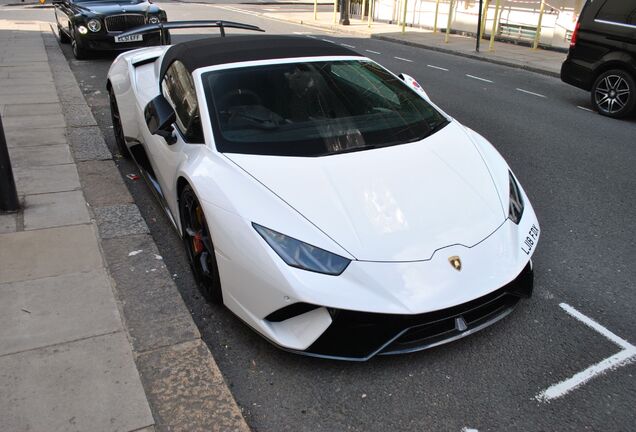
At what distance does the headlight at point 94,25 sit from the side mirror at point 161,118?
887 centimetres

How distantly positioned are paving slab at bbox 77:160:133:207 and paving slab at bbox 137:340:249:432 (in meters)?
2.26

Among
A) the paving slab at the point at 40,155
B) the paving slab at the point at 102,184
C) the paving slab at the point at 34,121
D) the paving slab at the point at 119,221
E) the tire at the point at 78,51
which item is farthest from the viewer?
the tire at the point at 78,51

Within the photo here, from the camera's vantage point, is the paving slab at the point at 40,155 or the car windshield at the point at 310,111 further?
the paving slab at the point at 40,155

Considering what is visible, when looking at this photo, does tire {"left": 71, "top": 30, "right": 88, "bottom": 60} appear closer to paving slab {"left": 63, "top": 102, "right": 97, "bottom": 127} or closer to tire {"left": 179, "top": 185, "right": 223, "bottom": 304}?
paving slab {"left": 63, "top": 102, "right": 97, "bottom": 127}

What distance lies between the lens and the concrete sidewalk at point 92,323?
245 centimetres

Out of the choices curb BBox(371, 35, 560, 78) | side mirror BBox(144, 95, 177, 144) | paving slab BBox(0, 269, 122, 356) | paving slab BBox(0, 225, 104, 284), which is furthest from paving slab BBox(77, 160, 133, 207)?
curb BBox(371, 35, 560, 78)

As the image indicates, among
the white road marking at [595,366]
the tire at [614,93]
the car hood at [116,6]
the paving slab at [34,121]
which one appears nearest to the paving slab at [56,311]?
the white road marking at [595,366]

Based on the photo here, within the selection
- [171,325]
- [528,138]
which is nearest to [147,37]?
[528,138]

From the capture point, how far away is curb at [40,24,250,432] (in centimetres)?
248

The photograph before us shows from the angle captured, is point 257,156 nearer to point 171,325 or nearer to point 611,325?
point 171,325

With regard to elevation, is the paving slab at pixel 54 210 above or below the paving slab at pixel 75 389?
below

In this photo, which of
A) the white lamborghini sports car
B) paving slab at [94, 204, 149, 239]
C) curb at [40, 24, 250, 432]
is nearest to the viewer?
curb at [40, 24, 250, 432]

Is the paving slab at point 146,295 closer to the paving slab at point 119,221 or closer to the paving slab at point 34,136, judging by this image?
the paving slab at point 119,221

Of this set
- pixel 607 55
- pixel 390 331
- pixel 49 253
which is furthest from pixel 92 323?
pixel 607 55
